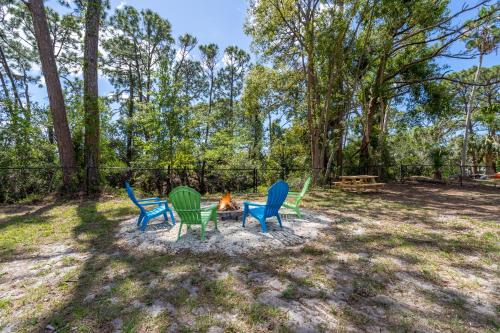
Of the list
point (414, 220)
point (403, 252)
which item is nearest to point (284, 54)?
point (414, 220)

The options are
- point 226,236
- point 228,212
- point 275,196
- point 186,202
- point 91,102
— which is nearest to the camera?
point 186,202

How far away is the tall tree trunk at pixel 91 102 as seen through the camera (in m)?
8.05

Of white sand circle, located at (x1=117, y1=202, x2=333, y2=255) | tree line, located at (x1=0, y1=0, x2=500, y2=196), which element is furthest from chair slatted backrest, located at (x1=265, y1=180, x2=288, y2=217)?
tree line, located at (x1=0, y1=0, x2=500, y2=196)

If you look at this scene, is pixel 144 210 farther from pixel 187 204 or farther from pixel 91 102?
pixel 91 102

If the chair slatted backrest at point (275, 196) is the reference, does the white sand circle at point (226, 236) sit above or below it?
below

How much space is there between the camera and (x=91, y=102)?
27.0 feet

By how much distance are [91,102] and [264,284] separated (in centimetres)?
863

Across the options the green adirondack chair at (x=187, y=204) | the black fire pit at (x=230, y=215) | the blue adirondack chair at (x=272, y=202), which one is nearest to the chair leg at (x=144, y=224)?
the green adirondack chair at (x=187, y=204)

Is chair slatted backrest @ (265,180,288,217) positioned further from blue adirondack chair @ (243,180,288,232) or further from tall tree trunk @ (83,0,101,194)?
tall tree trunk @ (83,0,101,194)

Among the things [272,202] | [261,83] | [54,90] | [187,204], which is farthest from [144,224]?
[261,83]

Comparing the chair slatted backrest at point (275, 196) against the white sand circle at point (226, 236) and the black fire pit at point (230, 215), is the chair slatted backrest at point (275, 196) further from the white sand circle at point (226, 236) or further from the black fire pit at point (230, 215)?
the black fire pit at point (230, 215)

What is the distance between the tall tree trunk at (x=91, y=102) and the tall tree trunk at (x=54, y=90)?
0.46m

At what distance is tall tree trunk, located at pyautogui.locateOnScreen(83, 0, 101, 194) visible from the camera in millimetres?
8047

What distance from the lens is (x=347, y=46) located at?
33.7ft
